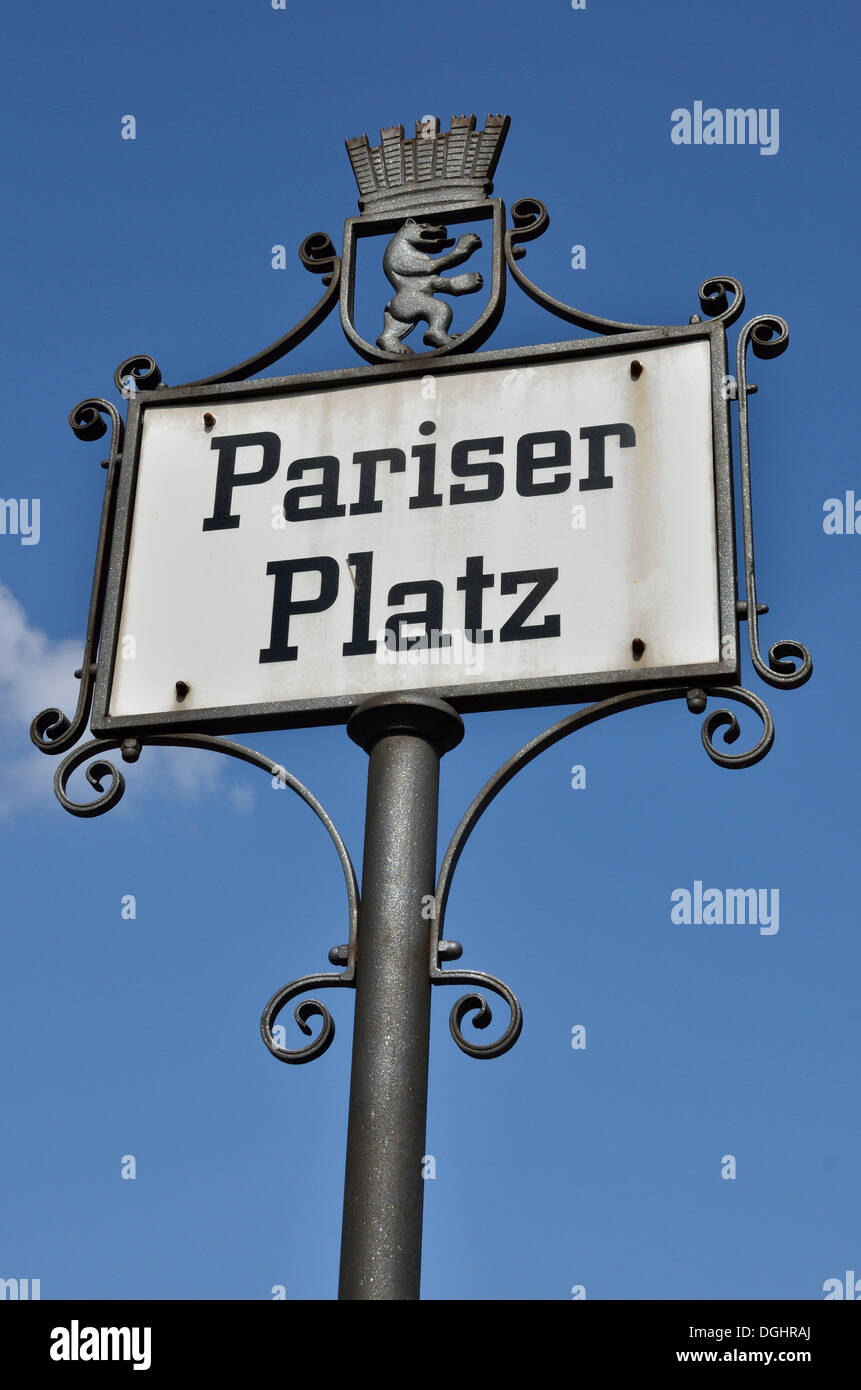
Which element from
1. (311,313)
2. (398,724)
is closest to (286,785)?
(398,724)

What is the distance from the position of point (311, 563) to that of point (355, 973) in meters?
1.00

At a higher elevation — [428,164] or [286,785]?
[428,164]

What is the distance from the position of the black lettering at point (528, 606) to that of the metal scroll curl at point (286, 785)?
560 millimetres

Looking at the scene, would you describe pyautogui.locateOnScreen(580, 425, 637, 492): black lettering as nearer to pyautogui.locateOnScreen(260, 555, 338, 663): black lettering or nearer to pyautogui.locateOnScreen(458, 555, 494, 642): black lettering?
A: pyautogui.locateOnScreen(458, 555, 494, 642): black lettering

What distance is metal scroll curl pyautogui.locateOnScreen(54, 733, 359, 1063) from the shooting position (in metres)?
3.78

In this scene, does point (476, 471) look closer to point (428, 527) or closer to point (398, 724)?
point (428, 527)

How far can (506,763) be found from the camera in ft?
13.1

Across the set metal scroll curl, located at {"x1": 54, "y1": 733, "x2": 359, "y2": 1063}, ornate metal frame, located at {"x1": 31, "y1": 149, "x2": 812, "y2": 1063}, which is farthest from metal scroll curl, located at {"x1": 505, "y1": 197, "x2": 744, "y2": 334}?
metal scroll curl, located at {"x1": 54, "y1": 733, "x2": 359, "y2": 1063}

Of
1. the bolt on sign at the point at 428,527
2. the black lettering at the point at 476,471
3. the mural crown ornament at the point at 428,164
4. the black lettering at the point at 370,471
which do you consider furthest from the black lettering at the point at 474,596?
the mural crown ornament at the point at 428,164

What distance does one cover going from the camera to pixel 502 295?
15.2 ft

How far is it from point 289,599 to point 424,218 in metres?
1.17

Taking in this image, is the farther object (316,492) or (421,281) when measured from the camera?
(421,281)
